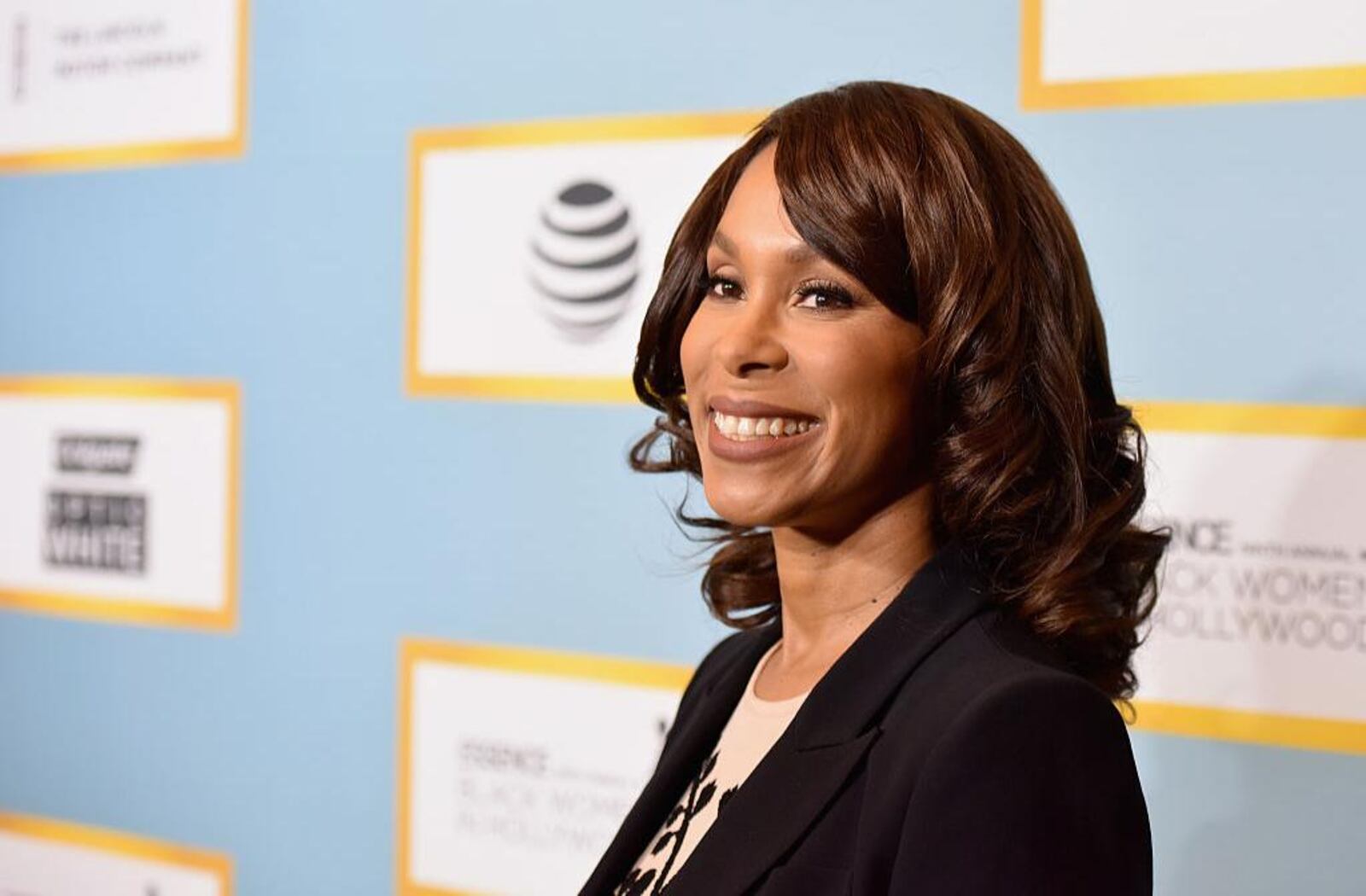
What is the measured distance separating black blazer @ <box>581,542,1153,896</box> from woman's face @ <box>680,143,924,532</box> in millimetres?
91

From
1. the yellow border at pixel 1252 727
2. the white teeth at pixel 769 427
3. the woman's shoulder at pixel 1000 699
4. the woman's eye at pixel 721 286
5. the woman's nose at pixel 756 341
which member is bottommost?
the yellow border at pixel 1252 727

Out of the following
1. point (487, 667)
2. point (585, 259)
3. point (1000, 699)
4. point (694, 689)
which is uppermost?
point (585, 259)

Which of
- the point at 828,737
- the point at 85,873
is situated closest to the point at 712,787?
the point at 828,737

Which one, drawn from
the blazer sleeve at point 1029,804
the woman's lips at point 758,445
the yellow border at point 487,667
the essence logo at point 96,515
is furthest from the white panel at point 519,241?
the blazer sleeve at point 1029,804

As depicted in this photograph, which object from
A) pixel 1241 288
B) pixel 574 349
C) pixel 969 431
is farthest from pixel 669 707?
pixel 969 431

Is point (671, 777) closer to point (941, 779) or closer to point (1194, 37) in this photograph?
point (941, 779)

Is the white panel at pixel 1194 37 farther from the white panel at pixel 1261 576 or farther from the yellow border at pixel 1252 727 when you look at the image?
the yellow border at pixel 1252 727

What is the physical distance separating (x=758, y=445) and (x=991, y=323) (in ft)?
0.63

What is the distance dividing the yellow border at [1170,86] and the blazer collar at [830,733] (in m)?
0.73

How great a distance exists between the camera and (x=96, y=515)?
2.66m

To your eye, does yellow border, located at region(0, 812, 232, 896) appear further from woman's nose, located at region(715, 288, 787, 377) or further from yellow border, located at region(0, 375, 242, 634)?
woman's nose, located at region(715, 288, 787, 377)

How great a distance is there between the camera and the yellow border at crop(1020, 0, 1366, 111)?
161 centimetres

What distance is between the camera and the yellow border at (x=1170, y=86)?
5.28 feet

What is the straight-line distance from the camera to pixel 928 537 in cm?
122
